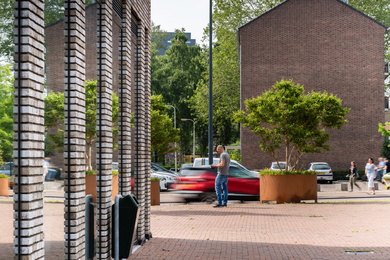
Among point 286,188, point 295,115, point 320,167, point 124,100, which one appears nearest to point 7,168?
point 124,100

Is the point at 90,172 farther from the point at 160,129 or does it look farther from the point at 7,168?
the point at 160,129

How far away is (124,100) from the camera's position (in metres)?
8.46

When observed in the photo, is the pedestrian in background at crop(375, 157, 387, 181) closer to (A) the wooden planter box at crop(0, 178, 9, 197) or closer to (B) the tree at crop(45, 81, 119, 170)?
(B) the tree at crop(45, 81, 119, 170)

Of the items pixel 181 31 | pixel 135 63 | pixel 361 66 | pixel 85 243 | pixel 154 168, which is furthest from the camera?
pixel 181 31

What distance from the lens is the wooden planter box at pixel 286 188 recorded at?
739 inches

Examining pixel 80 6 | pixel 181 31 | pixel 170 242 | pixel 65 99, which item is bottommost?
pixel 170 242

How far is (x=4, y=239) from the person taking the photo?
13.8 feet

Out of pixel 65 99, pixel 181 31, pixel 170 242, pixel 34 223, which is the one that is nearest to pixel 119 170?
pixel 170 242

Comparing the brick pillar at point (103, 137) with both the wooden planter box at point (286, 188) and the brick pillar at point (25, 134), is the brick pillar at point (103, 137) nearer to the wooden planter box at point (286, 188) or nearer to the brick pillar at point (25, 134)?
the brick pillar at point (25, 134)

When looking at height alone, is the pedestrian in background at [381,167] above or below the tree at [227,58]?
below

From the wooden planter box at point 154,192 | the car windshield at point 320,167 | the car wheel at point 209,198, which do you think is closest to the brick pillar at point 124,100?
the wooden planter box at point 154,192

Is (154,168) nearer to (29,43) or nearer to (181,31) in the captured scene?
(29,43)

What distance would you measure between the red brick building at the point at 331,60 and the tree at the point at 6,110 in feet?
116

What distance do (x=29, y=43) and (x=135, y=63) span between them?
5599mm
